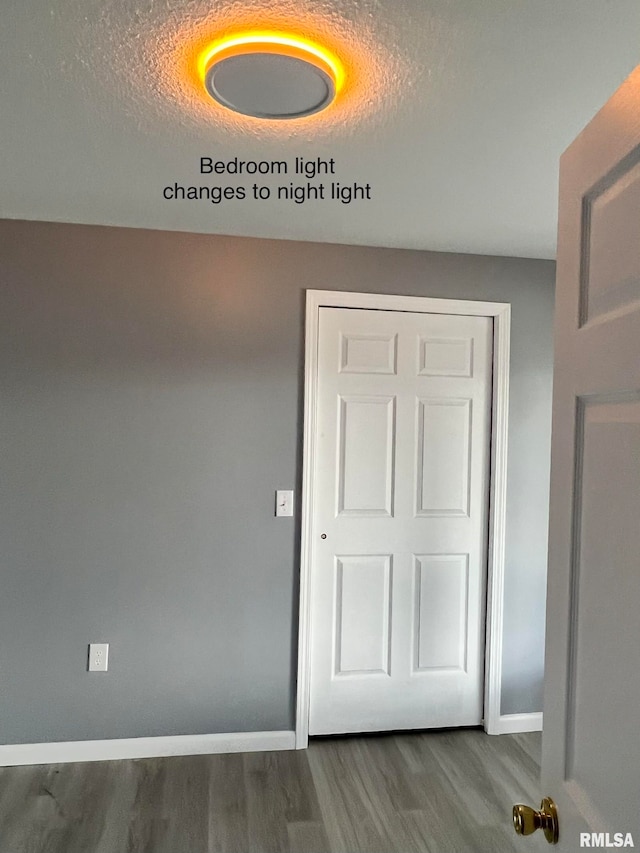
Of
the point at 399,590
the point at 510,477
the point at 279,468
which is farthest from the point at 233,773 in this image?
the point at 510,477

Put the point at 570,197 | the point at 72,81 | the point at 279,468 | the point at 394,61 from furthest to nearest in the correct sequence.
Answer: the point at 279,468 → the point at 72,81 → the point at 394,61 → the point at 570,197

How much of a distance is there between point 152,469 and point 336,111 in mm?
1692

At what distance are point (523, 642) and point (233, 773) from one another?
1484 millimetres

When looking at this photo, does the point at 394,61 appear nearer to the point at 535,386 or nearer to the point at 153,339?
the point at 153,339

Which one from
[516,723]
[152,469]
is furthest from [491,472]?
[152,469]

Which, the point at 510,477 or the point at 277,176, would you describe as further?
the point at 510,477

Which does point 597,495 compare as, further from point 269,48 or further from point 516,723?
point 516,723

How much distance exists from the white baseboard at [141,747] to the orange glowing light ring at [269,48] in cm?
261

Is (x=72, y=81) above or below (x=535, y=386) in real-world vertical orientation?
above

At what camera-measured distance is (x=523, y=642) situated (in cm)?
304

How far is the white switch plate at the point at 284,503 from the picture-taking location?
9.23ft

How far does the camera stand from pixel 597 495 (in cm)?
86

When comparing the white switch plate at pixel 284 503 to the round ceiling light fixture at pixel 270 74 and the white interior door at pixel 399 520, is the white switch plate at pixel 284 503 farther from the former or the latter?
the round ceiling light fixture at pixel 270 74

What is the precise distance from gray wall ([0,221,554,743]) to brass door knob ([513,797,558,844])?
1931 mm
